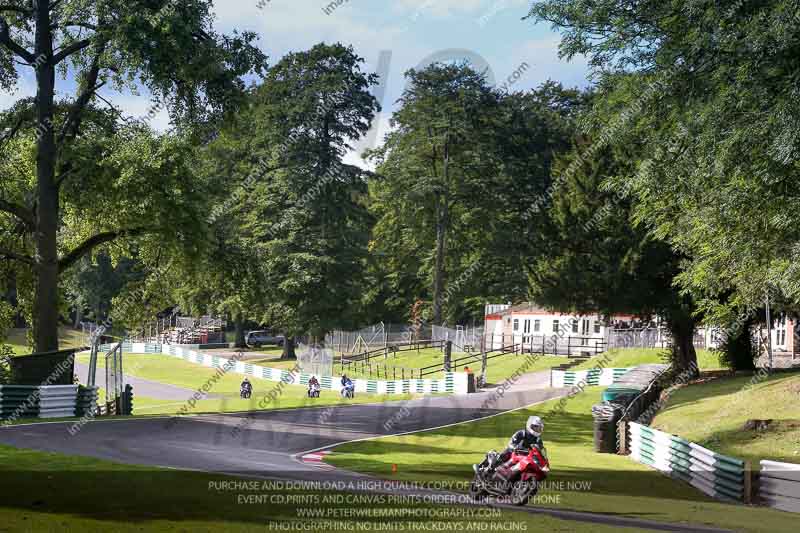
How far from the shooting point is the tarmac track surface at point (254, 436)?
651 inches

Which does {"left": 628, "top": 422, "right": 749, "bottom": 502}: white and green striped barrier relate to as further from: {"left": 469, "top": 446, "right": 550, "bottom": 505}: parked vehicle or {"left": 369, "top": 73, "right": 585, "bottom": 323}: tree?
{"left": 369, "top": 73, "right": 585, "bottom": 323}: tree

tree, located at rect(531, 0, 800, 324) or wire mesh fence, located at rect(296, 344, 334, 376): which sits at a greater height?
tree, located at rect(531, 0, 800, 324)

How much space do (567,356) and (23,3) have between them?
41.3 m

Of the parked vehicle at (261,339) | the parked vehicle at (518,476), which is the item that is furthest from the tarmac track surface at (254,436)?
the parked vehicle at (261,339)

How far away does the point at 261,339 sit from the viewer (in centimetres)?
8875

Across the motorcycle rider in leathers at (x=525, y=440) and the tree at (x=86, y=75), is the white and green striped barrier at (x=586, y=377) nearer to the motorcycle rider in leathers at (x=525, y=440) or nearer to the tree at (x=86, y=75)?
the tree at (x=86, y=75)

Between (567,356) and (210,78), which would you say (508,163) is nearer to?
(567,356)

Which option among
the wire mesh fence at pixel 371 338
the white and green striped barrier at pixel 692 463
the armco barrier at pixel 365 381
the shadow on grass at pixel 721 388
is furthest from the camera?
the wire mesh fence at pixel 371 338

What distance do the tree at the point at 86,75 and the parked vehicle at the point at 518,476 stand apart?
57.7 feet

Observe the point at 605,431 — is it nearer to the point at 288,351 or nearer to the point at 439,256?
the point at 439,256

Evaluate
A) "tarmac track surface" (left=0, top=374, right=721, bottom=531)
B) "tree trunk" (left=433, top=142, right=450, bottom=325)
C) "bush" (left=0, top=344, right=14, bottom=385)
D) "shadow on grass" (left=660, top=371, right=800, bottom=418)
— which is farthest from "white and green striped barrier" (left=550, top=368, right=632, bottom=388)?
"bush" (left=0, top=344, right=14, bottom=385)

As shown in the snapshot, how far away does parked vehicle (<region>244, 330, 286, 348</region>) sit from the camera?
288 ft

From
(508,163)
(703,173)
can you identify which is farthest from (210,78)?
(508,163)

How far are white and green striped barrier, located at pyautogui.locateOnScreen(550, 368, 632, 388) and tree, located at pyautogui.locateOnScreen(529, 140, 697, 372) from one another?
17.9ft
